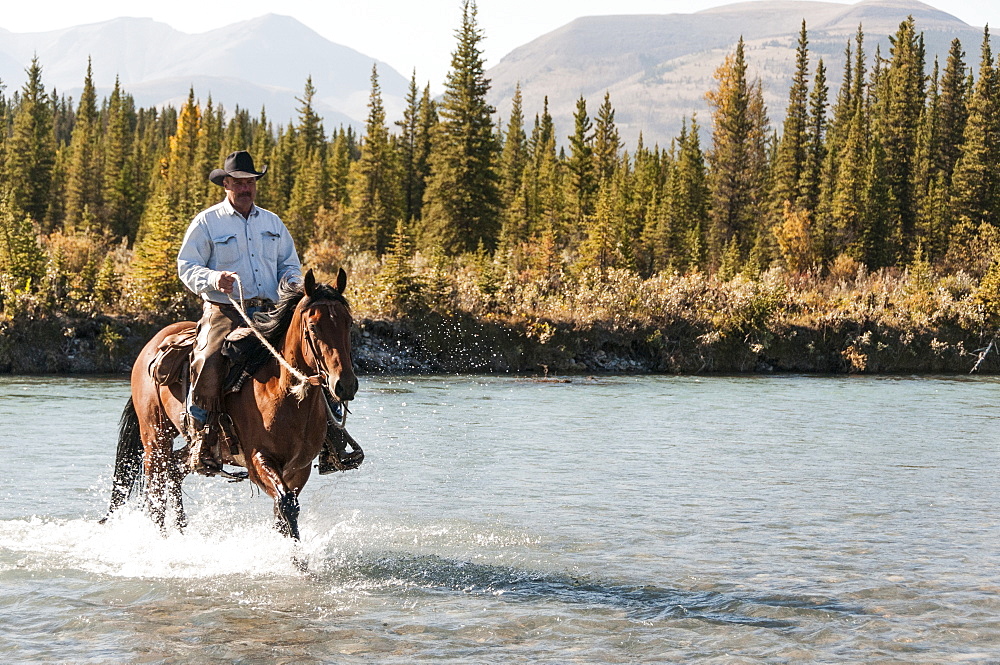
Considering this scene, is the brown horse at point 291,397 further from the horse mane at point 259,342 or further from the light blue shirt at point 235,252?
the light blue shirt at point 235,252

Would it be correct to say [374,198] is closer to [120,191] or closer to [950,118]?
[120,191]

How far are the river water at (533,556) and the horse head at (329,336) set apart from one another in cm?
170

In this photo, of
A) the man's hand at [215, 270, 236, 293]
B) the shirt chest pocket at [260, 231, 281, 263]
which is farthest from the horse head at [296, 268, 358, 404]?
the shirt chest pocket at [260, 231, 281, 263]

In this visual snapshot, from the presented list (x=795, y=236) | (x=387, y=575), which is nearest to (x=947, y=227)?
(x=795, y=236)

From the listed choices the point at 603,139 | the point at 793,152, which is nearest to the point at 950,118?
the point at 793,152

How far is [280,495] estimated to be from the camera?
7.58 meters

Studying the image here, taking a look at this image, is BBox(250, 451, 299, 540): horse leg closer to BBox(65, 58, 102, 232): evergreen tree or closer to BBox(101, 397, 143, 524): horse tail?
BBox(101, 397, 143, 524): horse tail

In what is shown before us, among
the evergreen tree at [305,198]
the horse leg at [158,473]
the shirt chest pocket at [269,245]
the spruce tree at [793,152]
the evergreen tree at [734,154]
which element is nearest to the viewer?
the shirt chest pocket at [269,245]

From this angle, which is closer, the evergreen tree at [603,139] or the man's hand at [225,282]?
the man's hand at [225,282]

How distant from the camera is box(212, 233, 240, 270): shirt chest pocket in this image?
27.3 ft

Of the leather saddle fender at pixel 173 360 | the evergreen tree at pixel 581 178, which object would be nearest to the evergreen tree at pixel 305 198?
the evergreen tree at pixel 581 178

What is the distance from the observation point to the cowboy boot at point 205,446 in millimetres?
8148

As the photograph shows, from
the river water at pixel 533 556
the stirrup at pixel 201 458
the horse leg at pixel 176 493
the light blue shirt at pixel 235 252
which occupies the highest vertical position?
the light blue shirt at pixel 235 252

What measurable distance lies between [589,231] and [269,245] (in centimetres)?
3981
